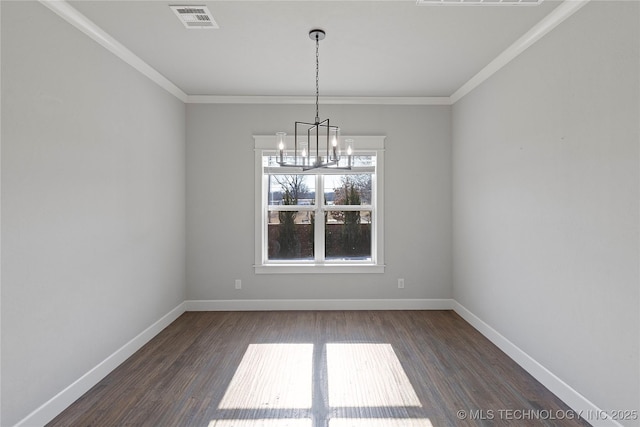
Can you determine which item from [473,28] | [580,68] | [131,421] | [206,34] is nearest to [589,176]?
[580,68]

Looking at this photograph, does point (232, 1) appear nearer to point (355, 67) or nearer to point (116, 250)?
point (355, 67)

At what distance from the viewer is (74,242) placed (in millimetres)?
2467

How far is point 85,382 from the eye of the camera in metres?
2.57

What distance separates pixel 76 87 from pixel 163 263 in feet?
6.60

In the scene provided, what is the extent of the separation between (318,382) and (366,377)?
0.40 m

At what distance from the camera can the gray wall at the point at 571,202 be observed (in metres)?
1.96

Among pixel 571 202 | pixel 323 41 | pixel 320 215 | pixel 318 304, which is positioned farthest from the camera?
Answer: pixel 320 215

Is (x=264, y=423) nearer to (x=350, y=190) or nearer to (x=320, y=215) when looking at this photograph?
(x=320, y=215)

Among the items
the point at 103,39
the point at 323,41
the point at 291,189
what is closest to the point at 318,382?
the point at 291,189

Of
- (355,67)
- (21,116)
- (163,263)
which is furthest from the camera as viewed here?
(163,263)

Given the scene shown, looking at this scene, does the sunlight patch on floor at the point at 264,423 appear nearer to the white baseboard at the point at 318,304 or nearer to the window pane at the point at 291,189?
the white baseboard at the point at 318,304

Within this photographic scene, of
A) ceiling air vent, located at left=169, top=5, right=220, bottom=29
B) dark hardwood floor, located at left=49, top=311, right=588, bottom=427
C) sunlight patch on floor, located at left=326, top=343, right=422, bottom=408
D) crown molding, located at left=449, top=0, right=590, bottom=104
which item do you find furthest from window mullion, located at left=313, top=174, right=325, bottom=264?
ceiling air vent, located at left=169, top=5, right=220, bottom=29

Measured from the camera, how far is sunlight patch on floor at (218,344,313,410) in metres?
2.42

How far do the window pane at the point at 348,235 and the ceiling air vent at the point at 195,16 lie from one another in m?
2.67
